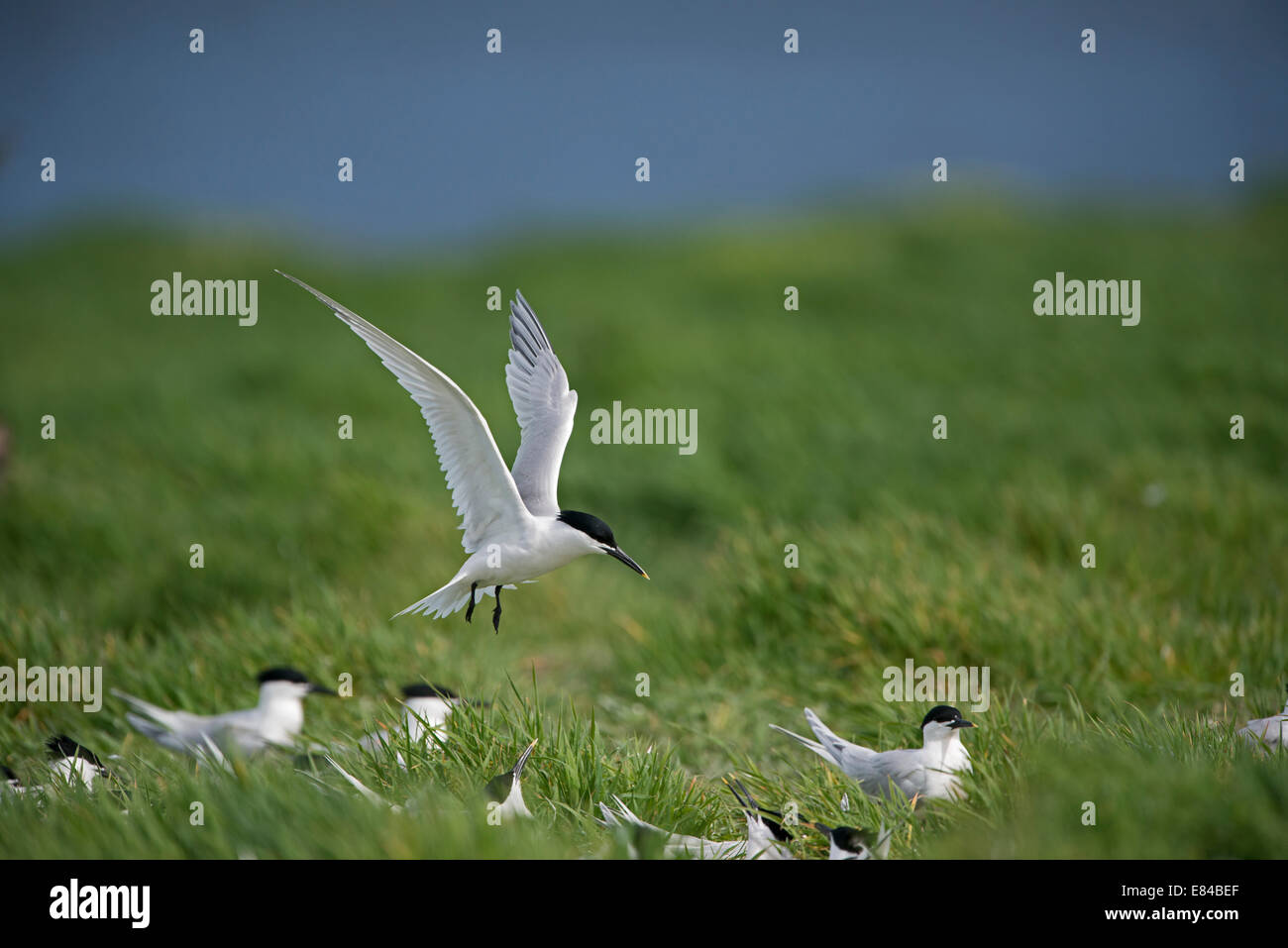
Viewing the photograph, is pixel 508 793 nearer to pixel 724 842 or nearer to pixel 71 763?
pixel 724 842

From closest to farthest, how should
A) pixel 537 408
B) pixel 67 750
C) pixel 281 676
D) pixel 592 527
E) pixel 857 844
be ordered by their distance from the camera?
pixel 592 527 → pixel 857 844 → pixel 537 408 → pixel 67 750 → pixel 281 676

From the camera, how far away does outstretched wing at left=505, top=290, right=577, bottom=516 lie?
348 centimetres

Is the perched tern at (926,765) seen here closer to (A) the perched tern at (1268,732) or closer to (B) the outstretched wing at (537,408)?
(A) the perched tern at (1268,732)

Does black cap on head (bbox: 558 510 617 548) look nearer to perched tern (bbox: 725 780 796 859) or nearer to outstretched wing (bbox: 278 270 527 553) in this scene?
outstretched wing (bbox: 278 270 527 553)

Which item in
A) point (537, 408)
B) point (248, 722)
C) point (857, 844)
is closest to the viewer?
point (857, 844)

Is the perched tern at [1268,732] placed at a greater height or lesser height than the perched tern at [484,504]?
lesser

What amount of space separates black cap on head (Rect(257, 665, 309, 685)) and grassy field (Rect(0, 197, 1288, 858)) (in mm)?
205

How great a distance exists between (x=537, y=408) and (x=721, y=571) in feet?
7.99

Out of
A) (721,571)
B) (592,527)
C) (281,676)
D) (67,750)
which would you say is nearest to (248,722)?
(281,676)

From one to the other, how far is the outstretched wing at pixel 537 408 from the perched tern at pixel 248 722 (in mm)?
1678

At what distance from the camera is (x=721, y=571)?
5.88 meters

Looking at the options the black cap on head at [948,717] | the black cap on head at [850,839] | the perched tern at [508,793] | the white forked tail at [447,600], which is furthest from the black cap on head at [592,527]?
the black cap on head at [948,717]

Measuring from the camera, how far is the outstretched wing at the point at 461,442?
2.96 meters

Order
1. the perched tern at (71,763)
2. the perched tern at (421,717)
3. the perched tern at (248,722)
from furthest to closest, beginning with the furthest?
the perched tern at (248,722), the perched tern at (71,763), the perched tern at (421,717)
